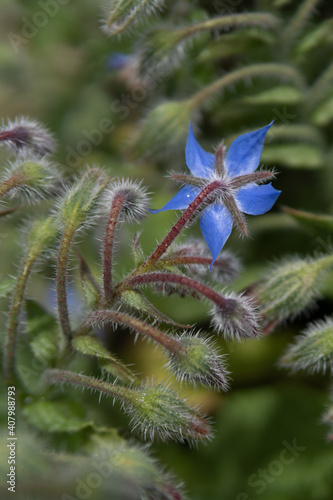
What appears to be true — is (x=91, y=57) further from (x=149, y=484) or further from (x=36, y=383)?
(x=149, y=484)

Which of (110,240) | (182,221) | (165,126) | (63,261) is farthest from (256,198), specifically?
(165,126)

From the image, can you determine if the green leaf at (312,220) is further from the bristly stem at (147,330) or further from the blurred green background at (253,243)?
the bristly stem at (147,330)

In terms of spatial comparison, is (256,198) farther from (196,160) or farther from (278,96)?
(278,96)

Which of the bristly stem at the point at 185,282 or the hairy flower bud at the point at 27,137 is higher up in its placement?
the hairy flower bud at the point at 27,137

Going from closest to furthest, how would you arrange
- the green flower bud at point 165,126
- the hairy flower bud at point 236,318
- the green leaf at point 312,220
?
the hairy flower bud at point 236,318
the green leaf at point 312,220
the green flower bud at point 165,126

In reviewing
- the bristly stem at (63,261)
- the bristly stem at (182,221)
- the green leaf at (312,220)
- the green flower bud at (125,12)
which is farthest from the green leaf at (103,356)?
the green flower bud at (125,12)

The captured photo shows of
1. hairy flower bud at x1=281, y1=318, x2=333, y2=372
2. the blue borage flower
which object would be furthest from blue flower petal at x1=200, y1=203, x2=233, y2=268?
hairy flower bud at x1=281, y1=318, x2=333, y2=372

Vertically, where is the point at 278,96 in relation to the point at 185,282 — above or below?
above

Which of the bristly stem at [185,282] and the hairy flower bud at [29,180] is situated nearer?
the bristly stem at [185,282]
